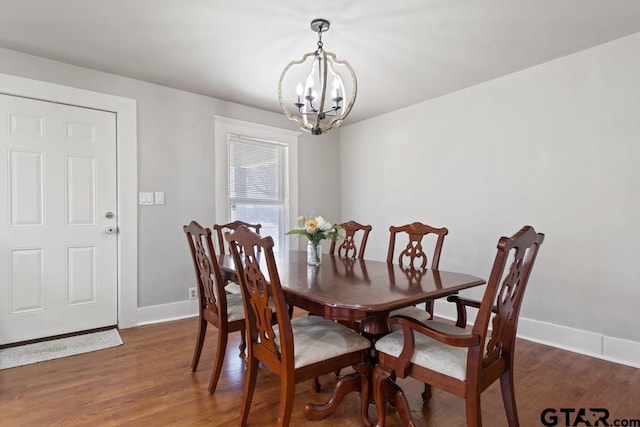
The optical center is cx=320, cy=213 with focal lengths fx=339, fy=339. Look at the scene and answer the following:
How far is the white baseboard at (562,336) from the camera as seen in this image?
2.42 metres

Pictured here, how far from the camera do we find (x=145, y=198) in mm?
3236

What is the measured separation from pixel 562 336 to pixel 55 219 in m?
4.27

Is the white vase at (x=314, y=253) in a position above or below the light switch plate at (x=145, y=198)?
below

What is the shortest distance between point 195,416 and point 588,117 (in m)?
3.37

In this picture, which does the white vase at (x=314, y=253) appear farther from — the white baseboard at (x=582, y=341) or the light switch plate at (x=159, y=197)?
the white baseboard at (x=582, y=341)

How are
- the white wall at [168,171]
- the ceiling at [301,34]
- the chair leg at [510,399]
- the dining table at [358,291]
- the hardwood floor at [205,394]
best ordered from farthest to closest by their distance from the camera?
the white wall at [168,171]
the ceiling at [301,34]
the hardwood floor at [205,394]
the chair leg at [510,399]
the dining table at [358,291]

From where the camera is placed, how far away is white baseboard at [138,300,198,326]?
321cm

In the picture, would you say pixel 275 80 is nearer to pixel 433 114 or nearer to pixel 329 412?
pixel 433 114

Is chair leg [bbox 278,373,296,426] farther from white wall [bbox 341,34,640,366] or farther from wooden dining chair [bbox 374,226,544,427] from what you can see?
white wall [bbox 341,34,640,366]

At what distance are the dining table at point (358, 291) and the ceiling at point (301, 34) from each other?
1.62 m

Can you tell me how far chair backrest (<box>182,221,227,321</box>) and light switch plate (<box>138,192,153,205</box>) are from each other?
1.34 metres

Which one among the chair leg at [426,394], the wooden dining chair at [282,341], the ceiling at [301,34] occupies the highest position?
the ceiling at [301,34]

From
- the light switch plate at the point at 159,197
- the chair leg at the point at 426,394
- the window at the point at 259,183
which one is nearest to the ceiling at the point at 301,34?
the window at the point at 259,183

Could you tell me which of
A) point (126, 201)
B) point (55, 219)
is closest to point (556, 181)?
point (126, 201)
